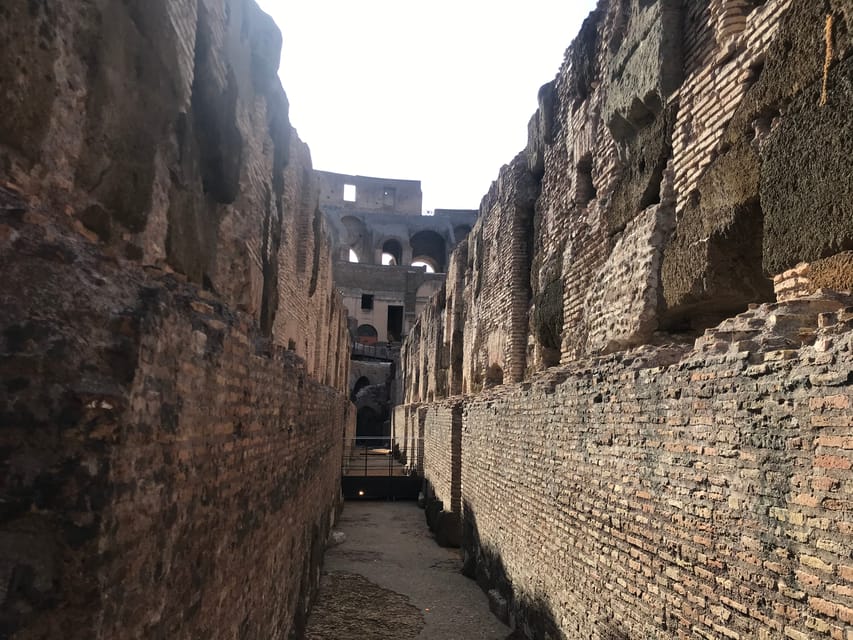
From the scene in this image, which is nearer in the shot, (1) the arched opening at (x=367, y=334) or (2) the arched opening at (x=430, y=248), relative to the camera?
(1) the arched opening at (x=367, y=334)

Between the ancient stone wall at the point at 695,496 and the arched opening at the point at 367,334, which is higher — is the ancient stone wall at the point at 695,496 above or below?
below

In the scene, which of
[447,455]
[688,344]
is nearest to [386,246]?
[447,455]

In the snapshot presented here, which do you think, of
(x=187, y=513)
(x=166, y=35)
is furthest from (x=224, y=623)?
(x=166, y=35)

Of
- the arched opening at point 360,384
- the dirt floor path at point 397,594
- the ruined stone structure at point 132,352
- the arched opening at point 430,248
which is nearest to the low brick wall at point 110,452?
the ruined stone structure at point 132,352

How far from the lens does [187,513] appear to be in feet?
9.43

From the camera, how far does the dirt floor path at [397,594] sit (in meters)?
7.58

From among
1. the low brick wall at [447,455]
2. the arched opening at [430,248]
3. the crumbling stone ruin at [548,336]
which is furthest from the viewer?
the arched opening at [430,248]

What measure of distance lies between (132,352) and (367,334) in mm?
42983

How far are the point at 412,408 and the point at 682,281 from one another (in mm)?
17835

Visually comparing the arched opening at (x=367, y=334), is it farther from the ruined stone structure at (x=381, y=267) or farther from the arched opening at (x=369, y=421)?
the arched opening at (x=369, y=421)

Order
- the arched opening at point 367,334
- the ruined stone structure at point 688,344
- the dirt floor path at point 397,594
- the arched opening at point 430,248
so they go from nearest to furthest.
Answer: the ruined stone structure at point 688,344, the dirt floor path at point 397,594, the arched opening at point 367,334, the arched opening at point 430,248

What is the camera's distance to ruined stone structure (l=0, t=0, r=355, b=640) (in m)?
2.00

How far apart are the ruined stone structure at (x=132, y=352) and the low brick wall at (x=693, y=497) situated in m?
2.54

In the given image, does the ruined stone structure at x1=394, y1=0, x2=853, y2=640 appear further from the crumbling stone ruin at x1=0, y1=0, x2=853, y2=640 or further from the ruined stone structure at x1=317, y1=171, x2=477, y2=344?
the ruined stone structure at x1=317, y1=171, x2=477, y2=344
